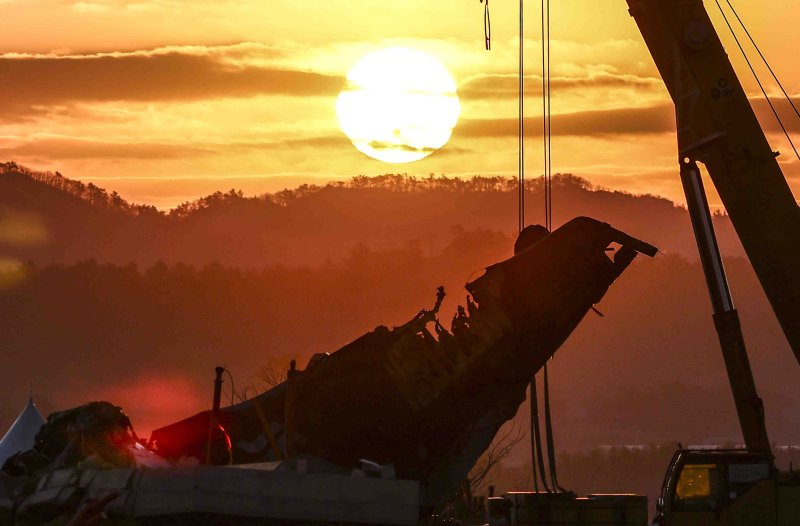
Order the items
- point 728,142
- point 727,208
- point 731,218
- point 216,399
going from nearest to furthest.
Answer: point 216,399, point 731,218, point 727,208, point 728,142

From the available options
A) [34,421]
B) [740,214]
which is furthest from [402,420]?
[34,421]

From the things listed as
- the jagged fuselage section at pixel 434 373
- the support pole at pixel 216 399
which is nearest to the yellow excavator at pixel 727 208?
the jagged fuselage section at pixel 434 373

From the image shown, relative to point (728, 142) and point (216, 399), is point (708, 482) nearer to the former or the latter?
point (728, 142)

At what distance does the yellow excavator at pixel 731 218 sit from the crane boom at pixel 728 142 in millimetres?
21

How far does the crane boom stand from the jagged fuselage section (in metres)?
→ 4.31

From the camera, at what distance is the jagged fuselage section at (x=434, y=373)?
34.3 m

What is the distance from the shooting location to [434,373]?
3472 centimetres

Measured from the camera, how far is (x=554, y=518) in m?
31.8

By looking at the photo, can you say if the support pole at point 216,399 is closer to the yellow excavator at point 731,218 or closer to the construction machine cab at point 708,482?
the yellow excavator at point 731,218

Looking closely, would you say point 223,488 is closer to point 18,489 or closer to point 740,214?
point 18,489

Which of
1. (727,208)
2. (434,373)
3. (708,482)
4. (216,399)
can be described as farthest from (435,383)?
(708,482)

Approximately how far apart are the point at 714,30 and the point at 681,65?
1.05 m

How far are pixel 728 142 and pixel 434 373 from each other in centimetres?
895

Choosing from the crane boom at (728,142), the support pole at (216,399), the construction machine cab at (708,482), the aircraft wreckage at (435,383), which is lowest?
the construction machine cab at (708,482)
